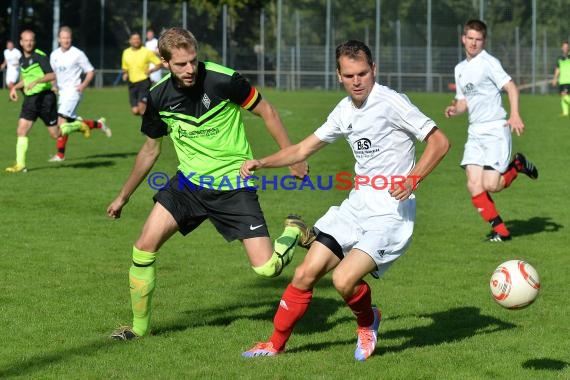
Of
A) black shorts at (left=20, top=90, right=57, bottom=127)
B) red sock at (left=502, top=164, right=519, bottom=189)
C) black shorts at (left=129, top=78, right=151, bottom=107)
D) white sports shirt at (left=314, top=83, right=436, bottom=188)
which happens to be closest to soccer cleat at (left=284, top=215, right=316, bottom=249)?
white sports shirt at (left=314, top=83, right=436, bottom=188)

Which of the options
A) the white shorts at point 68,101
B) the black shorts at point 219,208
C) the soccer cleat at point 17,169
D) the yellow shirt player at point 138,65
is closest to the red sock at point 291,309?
the black shorts at point 219,208

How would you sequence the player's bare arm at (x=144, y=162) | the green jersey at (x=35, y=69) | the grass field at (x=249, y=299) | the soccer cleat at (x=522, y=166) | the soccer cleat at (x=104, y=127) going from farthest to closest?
the soccer cleat at (x=104, y=127) < the green jersey at (x=35, y=69) < the soccer cleat at (x=522, y=166) < the player's bare arm at (x=144, y=162) < the grass field at (x=249, y=299)

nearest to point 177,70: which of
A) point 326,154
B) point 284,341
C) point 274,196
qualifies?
point 284,341

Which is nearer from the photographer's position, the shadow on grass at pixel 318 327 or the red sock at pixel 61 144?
the shadow on grass at pixel 318 327

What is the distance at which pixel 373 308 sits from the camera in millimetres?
6773

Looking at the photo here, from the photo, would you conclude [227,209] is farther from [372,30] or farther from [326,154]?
[372,30]

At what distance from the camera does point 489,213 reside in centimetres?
1131

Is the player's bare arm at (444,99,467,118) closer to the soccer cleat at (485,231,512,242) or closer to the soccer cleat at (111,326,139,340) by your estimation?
the soccer cleat at (485,231,512,242)

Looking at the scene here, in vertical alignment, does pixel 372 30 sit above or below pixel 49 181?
above

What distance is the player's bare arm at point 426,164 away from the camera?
606cm

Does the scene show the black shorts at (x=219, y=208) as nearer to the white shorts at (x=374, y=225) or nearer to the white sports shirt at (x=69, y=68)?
the white shorts at (x=374, y=225)

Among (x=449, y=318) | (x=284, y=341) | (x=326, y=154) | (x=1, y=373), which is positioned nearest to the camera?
(x=1, y=373)

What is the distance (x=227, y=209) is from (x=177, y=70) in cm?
101

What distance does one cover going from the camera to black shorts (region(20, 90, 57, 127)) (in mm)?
16578
